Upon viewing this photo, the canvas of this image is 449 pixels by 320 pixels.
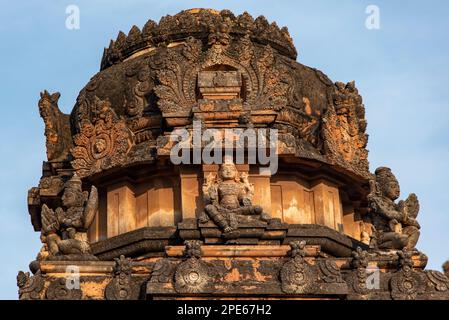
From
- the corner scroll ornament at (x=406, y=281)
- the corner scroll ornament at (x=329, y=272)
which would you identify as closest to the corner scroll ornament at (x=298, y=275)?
the corner scroll ornament at (x=329, y=272)

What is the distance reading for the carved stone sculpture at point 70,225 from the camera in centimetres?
3544

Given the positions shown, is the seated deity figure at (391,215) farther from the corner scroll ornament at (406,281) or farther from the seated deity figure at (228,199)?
the seated deity figure at (228,199)

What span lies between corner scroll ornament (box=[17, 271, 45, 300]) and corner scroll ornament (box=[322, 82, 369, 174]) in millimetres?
7993

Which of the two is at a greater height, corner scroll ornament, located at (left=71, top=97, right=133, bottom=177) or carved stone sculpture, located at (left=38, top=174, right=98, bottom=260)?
corner scroll ornament, located at (left=71, top=97, right=133, bottom=177)

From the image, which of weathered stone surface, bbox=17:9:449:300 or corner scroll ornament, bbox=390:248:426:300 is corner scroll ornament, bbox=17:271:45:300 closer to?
weathered stone surface, bbox=17:9:449:300

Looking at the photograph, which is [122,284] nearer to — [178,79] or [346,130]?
[178,79]

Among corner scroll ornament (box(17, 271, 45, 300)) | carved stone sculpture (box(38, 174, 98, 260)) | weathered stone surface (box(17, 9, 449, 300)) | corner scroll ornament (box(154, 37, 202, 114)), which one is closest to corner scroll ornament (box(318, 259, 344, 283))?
weathered stone surface (box(17, 9, 449, 300))

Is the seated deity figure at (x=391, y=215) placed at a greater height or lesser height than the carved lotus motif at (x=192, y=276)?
greater

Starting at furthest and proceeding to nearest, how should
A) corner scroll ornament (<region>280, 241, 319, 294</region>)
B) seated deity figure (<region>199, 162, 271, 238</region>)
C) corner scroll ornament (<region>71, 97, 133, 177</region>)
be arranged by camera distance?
corner scroll ornament (<region>71, 97, 133, 177</region>), seated deity figure (<region>199, 162, 271, 238</region>), corner scroll ornament (<region>280, 241, 319, 294</region>)

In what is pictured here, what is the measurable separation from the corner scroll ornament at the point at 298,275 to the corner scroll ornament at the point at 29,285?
507cm

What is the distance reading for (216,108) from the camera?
121 ft

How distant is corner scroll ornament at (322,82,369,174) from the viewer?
3881 centimetres

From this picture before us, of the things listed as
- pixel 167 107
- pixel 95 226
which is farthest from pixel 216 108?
pixel 95 226

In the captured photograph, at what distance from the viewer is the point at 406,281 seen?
1367 inches
